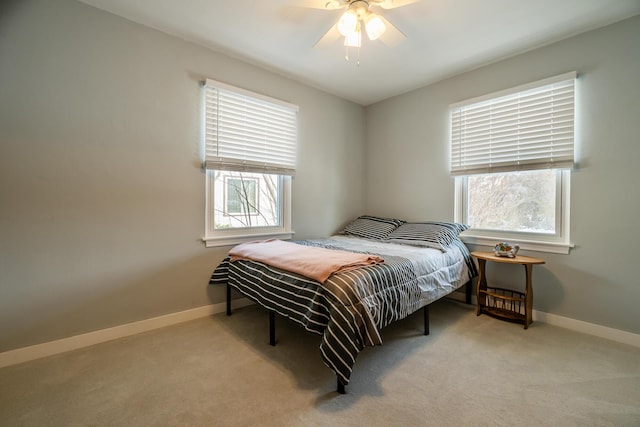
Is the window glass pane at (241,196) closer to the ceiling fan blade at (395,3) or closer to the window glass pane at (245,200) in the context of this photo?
the window glass pane at (245,200)

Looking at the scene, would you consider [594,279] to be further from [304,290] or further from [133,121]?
[133,121]

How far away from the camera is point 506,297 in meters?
2.48

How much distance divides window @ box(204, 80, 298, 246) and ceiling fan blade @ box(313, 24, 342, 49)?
2.69ft

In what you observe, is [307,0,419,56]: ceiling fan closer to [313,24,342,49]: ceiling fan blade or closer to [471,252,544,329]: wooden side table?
[313,24,342,49]: ceiling fan blade

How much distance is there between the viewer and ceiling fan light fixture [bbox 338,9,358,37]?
189 centimetres

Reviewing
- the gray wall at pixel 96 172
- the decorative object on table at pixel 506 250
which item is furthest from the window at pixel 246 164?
the decorative object on table at pixel 506 250

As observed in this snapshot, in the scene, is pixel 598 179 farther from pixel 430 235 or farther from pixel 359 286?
pixel 359 286

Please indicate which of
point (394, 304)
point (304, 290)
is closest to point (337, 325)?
point (304, 290)

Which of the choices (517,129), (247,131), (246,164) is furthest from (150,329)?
(517,129)

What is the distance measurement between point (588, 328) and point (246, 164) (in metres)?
3.38

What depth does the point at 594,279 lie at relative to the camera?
228 centimetres

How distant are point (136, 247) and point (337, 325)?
5.90ft

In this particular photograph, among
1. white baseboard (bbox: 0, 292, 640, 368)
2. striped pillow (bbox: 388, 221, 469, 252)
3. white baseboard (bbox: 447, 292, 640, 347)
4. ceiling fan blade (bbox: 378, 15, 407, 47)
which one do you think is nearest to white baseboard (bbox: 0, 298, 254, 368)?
white baseboard (bbox: 0, 292, 640, 368)

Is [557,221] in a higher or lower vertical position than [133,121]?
lower
